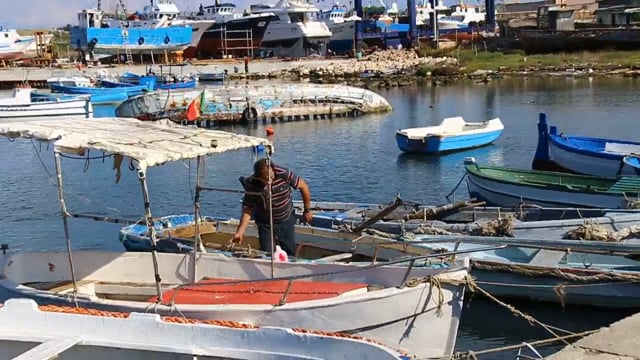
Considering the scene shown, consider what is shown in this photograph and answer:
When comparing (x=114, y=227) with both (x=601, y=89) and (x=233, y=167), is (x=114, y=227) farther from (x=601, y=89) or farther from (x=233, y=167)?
(x=601, y=89)

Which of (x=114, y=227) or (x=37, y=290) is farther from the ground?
(x=37, y=290)

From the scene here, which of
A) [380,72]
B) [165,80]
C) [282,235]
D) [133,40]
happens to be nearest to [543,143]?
[282,235]

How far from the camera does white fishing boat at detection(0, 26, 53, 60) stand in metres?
77.7

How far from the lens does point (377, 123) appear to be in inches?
1706

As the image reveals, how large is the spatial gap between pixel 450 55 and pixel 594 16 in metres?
19.4

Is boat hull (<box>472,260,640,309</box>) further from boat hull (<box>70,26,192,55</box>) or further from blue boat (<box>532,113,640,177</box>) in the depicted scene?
boat hull (<box>70,26,192,55</box>)

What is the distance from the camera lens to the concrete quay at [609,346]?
26.7ft

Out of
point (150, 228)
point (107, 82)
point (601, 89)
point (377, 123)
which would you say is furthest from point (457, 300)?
point (107, 82)

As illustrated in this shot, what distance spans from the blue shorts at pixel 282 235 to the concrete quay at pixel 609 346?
417cm

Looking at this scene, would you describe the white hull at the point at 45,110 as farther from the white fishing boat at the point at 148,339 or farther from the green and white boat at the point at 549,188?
the white fishing boat at the point at 148,339

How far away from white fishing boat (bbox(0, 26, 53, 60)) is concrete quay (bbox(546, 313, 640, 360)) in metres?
76.2

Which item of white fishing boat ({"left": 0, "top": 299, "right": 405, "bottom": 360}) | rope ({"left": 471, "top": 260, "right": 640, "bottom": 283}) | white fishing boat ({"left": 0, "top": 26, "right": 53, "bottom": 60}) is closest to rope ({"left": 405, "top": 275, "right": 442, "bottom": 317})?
white fishing boat ({"left": 0, "top": 299, "right": 405, "bottom": 360})

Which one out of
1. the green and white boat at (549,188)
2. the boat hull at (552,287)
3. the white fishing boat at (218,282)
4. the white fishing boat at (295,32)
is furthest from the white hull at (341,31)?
the white fishing boat at (218,282)

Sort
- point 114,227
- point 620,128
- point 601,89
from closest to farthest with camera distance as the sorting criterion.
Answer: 1. point 114,227
2. point 620,128
3. point 601,89
